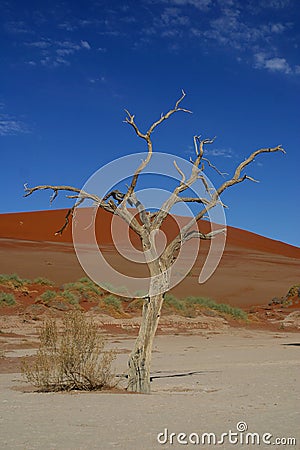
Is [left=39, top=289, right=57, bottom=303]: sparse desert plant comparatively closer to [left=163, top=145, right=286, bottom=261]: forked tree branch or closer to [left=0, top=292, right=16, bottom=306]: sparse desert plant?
[left=0, top=292, right=16, bottom=306]: sparse desert plant

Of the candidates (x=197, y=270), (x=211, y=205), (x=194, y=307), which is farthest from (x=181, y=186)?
(x=197, y=270)

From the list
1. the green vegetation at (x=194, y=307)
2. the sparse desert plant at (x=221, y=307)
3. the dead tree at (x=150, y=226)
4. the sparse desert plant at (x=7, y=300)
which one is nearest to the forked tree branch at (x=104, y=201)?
the dead tree at (x=150, y=226)

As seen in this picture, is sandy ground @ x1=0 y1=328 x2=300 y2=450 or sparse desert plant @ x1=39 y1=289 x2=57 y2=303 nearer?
sandy ground @ x1=0 y1=328 x2=300 y2=450

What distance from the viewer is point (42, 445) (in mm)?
5852

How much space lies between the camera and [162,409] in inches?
326

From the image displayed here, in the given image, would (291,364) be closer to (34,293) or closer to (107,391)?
(107,391)

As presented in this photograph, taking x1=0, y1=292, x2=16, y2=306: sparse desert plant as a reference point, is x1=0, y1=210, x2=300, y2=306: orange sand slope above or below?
above

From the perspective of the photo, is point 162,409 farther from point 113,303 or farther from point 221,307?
point 221,307

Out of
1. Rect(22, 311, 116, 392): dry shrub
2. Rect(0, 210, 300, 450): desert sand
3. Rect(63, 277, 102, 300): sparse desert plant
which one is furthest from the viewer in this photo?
Rect(63, 277, 102, 300): sparse desert plant

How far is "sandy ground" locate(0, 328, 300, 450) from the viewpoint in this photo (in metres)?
6.27

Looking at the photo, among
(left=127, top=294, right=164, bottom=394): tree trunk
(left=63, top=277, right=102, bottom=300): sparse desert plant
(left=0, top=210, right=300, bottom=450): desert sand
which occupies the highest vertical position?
(left=63, top=277, right=102, bottom=300): sparse desert plant

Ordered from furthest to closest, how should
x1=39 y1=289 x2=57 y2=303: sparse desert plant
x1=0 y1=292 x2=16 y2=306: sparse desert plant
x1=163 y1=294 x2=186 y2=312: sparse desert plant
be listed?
x1=163 y1=294 x2=186 y2=312: sparse desert plant → x1=39 y1=289 x2=57 y2=303: sparse desert plant → x1=0 y1=292 x2=16 y2=306: sparse desert plant

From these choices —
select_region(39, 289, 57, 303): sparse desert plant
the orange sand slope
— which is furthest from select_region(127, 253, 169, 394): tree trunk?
the orange sand slope

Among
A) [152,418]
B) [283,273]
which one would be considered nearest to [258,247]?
[283,273]
